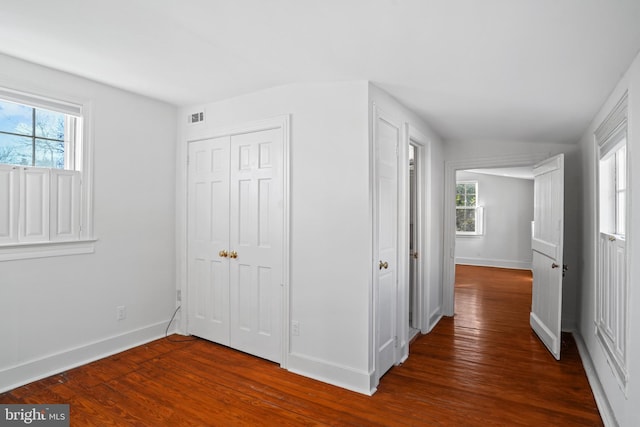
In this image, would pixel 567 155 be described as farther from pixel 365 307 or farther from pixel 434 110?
pixel 365 307

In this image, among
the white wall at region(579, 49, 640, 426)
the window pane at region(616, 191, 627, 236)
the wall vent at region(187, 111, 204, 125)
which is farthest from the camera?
the wall vent at region(187, 111, 204, 125)

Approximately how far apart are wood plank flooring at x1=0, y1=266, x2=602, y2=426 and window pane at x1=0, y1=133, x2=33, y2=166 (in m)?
1.71

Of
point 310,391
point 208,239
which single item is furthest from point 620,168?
point 208,239

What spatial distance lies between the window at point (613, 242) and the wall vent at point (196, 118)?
3.50 m

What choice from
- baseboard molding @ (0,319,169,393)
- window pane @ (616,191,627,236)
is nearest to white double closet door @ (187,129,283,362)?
baseboard molding @ (0,319,169,393)

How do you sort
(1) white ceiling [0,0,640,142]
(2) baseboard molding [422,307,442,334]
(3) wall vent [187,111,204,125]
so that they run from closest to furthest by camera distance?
(1) white ceiling [0,0,640,142], (3) wall vent [187,111,204,125], (2) baseboard molding [422,307,442,334]

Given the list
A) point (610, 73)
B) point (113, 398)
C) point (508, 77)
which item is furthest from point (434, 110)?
point (113, 398)

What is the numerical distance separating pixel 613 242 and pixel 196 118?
152 inches

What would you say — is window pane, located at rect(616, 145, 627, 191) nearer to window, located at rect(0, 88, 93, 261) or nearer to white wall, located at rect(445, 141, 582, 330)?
white wall, located at rect(445, 141, 582, 330)

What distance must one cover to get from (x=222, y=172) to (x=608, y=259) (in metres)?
3.40

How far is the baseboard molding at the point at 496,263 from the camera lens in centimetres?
844

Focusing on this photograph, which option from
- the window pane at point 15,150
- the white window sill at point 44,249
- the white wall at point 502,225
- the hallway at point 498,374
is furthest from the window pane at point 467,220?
the window pane at point 15,150

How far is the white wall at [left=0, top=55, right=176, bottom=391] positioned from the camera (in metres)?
2.64

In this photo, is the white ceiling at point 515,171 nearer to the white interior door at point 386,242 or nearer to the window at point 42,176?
the white interior door at point 386,242
